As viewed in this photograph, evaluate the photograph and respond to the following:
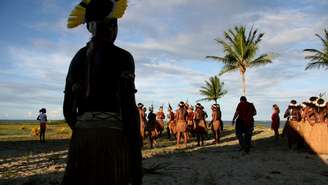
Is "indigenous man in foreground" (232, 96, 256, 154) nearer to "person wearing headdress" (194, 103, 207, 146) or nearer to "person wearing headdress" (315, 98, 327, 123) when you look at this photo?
"person wearing headdress" (315, 98, 327, 123)

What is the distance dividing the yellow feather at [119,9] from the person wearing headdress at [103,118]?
0.74 ft

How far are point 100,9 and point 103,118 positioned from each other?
92 cm

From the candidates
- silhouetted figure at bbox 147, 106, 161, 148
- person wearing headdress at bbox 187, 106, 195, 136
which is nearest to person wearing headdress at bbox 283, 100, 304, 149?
person wearing headdress at bbox 187, 106, 195, 136

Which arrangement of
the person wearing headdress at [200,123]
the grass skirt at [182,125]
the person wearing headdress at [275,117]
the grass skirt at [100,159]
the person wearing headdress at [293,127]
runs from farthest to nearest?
1. the person wearing headdress at [275,117]
2. the person wearing headdress at [200,123]
3. the grass skirt at [182,125]
4. the person wearing headdress at [293,127]
5. the grass skirt at [100,159]

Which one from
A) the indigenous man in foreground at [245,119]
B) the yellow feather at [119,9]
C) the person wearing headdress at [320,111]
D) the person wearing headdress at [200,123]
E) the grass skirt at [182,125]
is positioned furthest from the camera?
the person wearing headdress at [200,123]

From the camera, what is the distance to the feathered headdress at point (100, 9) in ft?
12.4

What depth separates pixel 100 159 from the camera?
3.51m

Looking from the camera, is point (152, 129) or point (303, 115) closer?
point (303, 115)

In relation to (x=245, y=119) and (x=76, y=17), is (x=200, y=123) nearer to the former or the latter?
(x=245, y=119)

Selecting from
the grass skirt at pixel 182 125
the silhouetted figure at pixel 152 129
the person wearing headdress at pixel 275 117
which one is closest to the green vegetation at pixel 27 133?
the silhouetted figure at pixel 152 129

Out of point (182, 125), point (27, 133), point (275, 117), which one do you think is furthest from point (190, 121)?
point (27, 133)

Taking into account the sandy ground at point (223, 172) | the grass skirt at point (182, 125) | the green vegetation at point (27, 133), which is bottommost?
the sandy ground at point (223, 172)

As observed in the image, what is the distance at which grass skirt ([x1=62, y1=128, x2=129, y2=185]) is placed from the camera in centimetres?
351

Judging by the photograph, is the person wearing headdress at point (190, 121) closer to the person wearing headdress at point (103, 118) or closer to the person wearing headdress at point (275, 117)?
the person wearing headdress at point (275, 117)
